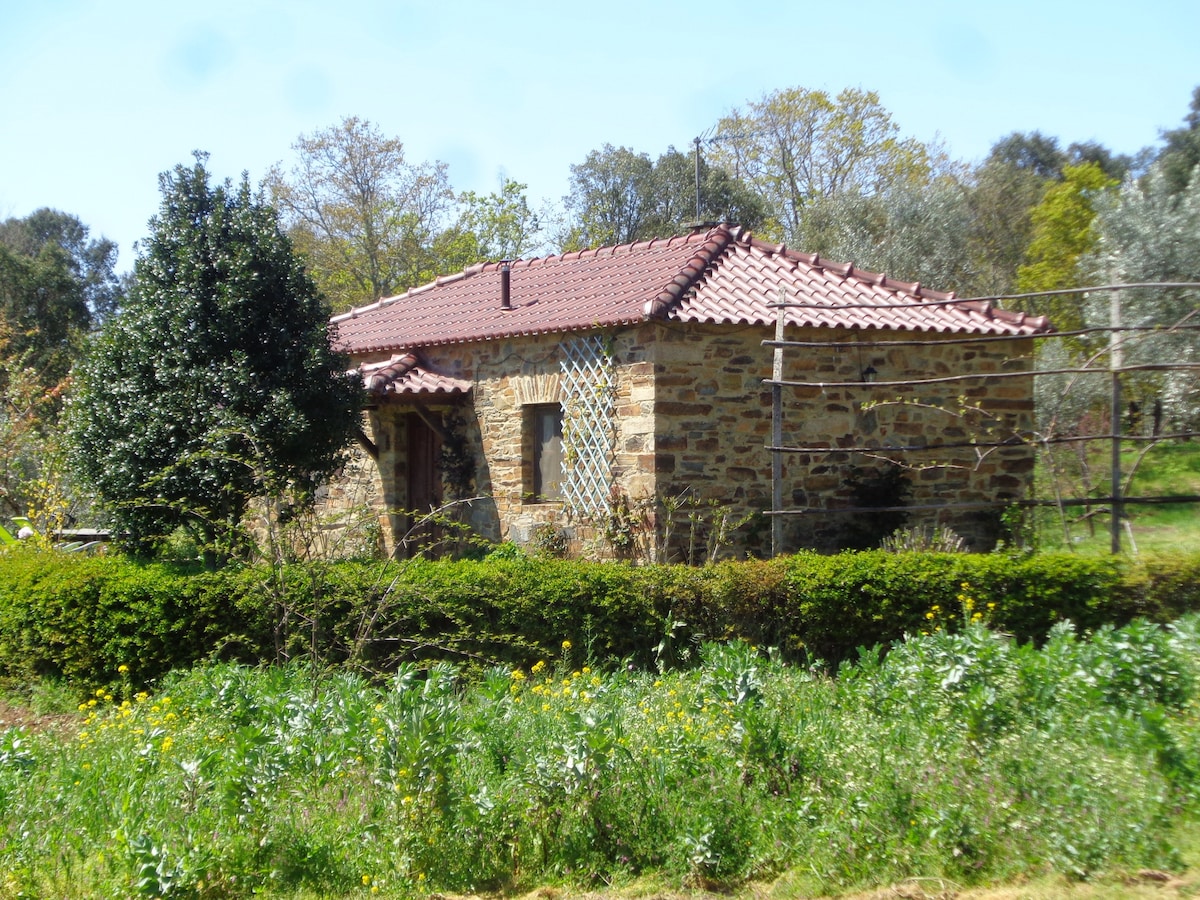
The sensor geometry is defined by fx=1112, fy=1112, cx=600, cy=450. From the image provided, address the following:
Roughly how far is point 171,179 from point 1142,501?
8.68 meters

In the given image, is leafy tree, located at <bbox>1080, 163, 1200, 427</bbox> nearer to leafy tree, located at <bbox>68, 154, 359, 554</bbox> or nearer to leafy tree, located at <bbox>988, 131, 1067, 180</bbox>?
leafy tree, located at <bbox>68, 154, 359, 554</bbox>

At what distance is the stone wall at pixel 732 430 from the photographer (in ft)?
35.5

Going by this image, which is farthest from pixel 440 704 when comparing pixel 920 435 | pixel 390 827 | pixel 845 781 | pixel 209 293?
pixel 920 435

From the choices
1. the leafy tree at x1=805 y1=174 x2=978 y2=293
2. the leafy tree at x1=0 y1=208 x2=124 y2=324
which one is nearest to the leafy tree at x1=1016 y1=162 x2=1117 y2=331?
the leafy tree at x1=805 y1=174 x2=978 y2=293

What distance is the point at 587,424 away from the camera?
11492mm

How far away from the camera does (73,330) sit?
26594 millimetres

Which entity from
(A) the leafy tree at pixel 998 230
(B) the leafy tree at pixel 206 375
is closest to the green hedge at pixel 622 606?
(B) the leafy tree at pixel 206 375

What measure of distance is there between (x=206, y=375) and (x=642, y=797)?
6.51 meters

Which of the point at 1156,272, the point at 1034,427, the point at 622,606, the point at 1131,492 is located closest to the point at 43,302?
the point at 1034,427

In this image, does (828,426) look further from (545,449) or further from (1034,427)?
(545,449)

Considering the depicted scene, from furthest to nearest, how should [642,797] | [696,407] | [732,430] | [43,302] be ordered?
1. [43,302]
2. [732,430]
3. [696,407]
4. [642,797]

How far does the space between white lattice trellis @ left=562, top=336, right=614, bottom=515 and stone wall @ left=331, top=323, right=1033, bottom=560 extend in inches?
4.5

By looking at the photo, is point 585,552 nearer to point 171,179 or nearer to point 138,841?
point 171,179

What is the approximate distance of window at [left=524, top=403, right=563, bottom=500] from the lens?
1214 centimetres
